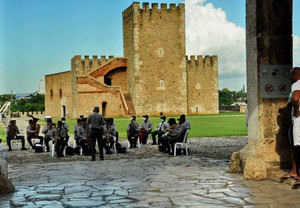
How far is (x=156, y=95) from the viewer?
43.3m

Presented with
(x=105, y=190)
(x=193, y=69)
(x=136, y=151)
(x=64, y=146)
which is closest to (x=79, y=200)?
(x=105, y=190)

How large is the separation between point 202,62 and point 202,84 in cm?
232

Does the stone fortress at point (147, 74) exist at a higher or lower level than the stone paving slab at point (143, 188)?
higher

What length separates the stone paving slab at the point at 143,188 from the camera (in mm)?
5320

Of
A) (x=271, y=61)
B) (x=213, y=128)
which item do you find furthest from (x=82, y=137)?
(x=213, y=128)

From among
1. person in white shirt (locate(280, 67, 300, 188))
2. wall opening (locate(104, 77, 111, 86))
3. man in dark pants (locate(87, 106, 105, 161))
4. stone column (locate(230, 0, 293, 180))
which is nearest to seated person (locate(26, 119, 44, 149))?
man in dark pants (locate(87, 106, 105, 161))

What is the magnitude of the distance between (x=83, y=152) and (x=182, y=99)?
32.5 metres

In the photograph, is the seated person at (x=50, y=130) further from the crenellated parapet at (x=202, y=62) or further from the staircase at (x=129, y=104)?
the crenellated parapet at (x=202, y=62)

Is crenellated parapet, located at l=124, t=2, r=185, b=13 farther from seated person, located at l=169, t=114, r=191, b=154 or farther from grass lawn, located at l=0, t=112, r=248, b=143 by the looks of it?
seated person, located at l=169, t=114, r=191, b=154

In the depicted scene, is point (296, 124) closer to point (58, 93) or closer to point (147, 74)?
point (147, 74)

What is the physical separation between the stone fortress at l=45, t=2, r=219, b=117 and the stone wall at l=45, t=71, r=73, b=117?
3.55m

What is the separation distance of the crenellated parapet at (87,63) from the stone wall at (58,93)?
4.10 metres

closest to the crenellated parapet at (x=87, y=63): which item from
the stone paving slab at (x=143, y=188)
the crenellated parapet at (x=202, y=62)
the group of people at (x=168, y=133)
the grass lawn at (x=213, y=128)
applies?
the crenellated parapet at (x=202, y=62)

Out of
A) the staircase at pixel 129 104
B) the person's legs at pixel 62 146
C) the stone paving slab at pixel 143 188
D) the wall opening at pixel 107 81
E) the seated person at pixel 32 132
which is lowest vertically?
the stone paving slab at pixel 143 188
